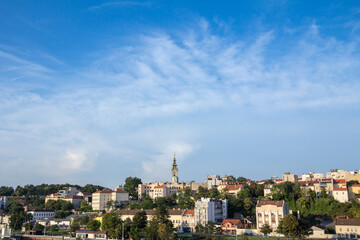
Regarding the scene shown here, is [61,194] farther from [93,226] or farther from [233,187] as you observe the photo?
[233,187]

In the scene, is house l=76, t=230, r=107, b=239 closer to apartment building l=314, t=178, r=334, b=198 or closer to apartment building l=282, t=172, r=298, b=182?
apartment building l=314, t=178, r=334, b=198

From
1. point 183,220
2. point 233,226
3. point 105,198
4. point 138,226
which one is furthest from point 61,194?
point 233,226

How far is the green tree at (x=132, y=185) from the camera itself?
4737 inches

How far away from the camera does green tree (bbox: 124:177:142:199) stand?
12031 cm

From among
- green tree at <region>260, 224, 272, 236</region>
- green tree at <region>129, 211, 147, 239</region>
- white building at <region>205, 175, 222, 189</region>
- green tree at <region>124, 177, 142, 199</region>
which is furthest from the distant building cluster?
white building at <region>205, 175, 222, 189</region>

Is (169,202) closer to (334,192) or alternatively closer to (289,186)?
(289,186)

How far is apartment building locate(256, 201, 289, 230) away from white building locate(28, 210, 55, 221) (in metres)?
61.0

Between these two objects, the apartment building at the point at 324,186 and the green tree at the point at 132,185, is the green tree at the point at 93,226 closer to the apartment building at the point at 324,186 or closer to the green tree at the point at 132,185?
the apartment building at the point at 324,186

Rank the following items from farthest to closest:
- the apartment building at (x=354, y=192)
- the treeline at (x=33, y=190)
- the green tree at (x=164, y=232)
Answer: the treeline at (x=33, y=190)
the apartment building at (x=354, y=192)
the green tree at (x=164, y=232)

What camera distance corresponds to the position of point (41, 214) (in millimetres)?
102125

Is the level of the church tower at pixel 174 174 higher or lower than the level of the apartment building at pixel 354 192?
higher

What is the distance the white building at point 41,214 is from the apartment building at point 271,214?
6102 cm

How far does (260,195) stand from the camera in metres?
88.8

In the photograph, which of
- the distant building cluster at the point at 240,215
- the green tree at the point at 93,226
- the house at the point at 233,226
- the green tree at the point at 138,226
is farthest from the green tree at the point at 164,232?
the green tree at the point at 93,226
